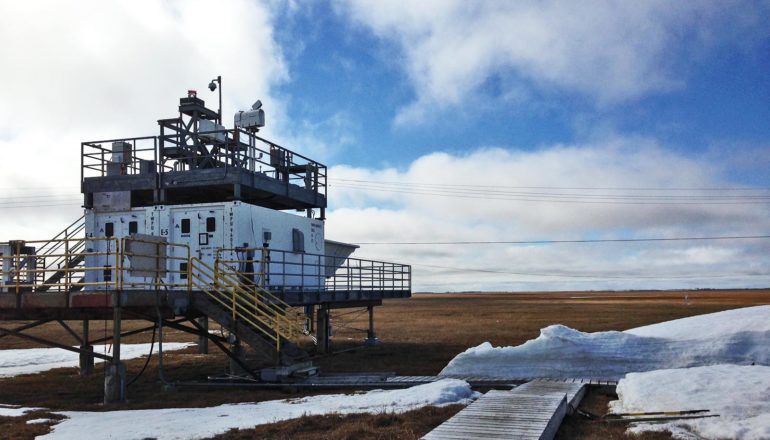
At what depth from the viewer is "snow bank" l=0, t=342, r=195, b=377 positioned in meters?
25.4

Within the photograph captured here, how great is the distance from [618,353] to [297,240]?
12.4 meters

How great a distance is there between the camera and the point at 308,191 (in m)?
28.2

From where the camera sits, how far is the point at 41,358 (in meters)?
29.1

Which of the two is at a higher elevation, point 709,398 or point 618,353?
point 618,353

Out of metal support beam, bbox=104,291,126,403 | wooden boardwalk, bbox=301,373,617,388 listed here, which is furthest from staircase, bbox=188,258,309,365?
metal support beam, bbox=104,291,126,403

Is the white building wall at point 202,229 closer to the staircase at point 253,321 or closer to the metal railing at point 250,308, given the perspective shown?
the metal railing at point 250,308

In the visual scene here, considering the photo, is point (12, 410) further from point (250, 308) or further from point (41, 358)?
point (41, 358)

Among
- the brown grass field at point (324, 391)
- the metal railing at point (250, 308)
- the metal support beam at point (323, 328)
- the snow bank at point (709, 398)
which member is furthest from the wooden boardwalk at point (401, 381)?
the metal support beam at point (323, 328)

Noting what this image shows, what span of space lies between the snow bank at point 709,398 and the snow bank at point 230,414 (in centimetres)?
361

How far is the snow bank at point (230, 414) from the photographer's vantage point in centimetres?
1249

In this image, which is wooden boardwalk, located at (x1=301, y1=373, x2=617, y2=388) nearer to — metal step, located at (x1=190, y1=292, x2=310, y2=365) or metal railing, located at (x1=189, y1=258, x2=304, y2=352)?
metal step, located at (x1=190, y1=292, x2=310, y2=365)

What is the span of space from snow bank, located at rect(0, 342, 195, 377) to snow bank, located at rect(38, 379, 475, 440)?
11901 millimetres

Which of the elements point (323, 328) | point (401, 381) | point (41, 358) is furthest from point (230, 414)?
point (41, 358)

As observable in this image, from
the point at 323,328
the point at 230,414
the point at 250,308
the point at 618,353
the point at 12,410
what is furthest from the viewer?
the point at 323,328
